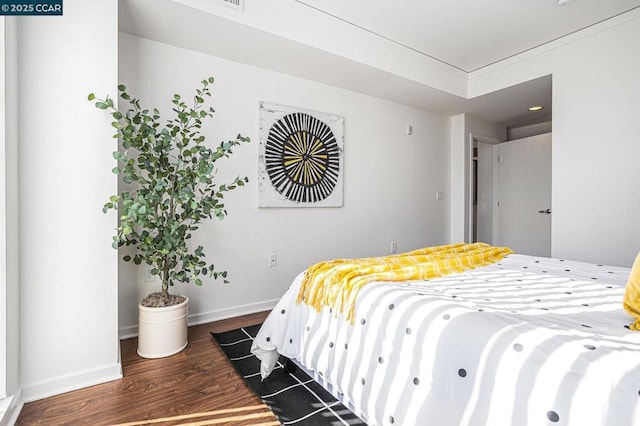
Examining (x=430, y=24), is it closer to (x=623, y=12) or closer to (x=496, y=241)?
(x=623, y=12)

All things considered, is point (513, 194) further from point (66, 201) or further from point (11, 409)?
point (11, 409)

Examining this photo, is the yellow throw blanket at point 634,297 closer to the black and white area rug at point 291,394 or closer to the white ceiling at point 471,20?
the black and white area rug at point 291,394

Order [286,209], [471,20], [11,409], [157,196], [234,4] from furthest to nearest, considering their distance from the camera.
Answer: [286,209]
[471,20]
[234,4]
[157,196]
[11,409]

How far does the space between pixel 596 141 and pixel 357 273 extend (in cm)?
273

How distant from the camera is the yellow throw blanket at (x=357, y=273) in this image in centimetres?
149

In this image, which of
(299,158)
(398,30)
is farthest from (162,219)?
(398,30)

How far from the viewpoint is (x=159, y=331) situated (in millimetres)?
2078

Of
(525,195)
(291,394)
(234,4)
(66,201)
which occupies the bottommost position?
(291,394)

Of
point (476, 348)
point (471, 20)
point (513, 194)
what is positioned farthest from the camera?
point (513, 194)

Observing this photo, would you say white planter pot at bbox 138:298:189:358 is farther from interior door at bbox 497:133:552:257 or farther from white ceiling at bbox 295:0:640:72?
interior door at bbox 497:133:552:257

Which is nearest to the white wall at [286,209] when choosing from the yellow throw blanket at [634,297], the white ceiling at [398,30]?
the white ceiling at [398,30]

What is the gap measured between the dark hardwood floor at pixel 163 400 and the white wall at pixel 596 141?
3.02 m

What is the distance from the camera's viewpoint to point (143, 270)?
2486mm

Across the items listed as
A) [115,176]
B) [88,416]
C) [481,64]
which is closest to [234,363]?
[88,416]
